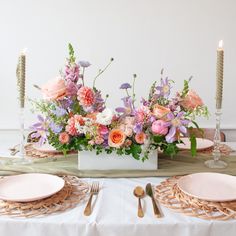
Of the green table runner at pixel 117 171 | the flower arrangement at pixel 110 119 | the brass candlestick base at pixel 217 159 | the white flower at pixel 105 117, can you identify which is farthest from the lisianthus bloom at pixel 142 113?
the brass candlestick base at pixel 217 159

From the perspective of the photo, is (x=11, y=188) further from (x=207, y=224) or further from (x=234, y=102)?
(x=234, y=102)

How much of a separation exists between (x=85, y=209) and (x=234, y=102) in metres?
1.81

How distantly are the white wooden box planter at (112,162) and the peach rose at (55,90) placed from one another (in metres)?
0.24

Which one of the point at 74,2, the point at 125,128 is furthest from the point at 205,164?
the point at 74,2

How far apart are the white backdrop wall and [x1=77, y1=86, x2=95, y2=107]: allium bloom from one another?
47.3 inches

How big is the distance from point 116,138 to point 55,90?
282mm

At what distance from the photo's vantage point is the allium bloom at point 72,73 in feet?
4.19

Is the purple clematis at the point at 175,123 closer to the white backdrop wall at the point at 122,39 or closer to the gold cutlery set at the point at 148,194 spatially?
the gold cutlery set at the point at 148,194

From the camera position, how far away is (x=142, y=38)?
2400 mm

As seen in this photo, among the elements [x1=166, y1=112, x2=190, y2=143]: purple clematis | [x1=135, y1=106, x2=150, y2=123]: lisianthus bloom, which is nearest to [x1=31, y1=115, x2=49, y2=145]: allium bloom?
[x1=135, y1=106, x2=150, y2=123]: lisianthus bloom

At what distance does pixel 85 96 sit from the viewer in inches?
49.0

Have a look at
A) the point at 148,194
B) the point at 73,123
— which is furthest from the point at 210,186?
the point at 73,123

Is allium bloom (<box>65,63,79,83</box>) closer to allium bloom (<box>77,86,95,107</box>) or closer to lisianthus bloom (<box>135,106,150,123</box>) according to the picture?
allium bloom (<box>77,86,95,107</box>)

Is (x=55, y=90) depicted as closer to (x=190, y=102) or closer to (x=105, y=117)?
(x=105, y=117)
